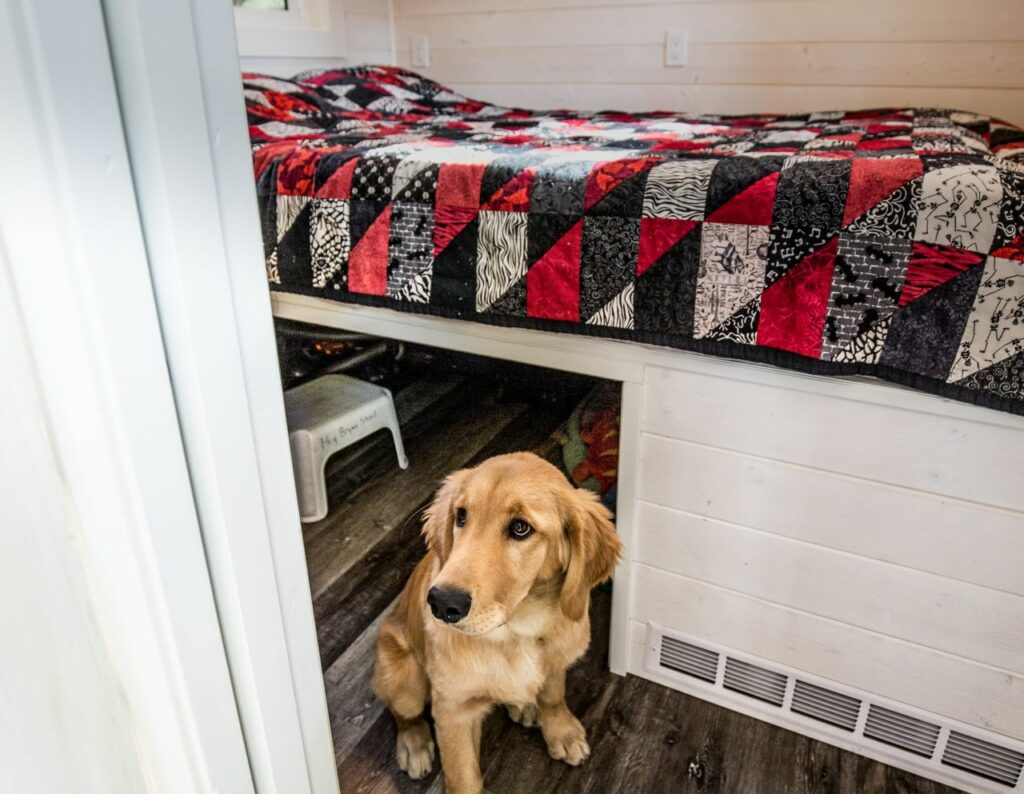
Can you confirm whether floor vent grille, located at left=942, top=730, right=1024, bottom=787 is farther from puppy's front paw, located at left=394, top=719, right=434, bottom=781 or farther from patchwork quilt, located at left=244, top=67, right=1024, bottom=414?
puppy's front paw, located at left=394, top=719, right=434, bottom=781

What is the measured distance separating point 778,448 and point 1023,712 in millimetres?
540

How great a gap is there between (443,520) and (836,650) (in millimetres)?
688

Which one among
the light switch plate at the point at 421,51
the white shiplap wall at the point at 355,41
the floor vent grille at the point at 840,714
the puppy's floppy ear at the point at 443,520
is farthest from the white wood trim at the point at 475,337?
the light switch plate at the point at 421,51

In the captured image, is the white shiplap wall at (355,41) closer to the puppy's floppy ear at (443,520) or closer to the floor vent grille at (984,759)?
the puppy's floppy ear at (443,520)

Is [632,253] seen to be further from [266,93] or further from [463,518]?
[266,93]

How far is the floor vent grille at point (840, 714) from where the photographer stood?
1.10 meters

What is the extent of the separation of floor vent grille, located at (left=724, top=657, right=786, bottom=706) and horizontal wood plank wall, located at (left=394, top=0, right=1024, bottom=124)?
1.89 m

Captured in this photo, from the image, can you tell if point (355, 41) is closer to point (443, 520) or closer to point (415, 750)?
point (443, 520)

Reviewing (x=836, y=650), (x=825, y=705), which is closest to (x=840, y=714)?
(x=825, y=705)

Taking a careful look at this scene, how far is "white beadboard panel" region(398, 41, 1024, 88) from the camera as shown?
6.80 feet

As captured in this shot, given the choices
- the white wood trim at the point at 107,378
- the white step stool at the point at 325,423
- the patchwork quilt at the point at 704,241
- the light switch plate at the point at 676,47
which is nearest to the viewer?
the white wood trim at the point at 107,378

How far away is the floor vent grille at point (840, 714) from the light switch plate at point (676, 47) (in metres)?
2.03

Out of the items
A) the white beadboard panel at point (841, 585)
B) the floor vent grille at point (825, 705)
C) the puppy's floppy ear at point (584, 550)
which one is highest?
the puppy's floppy ear at point (584, 550)

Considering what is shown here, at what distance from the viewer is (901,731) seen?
1.15m
